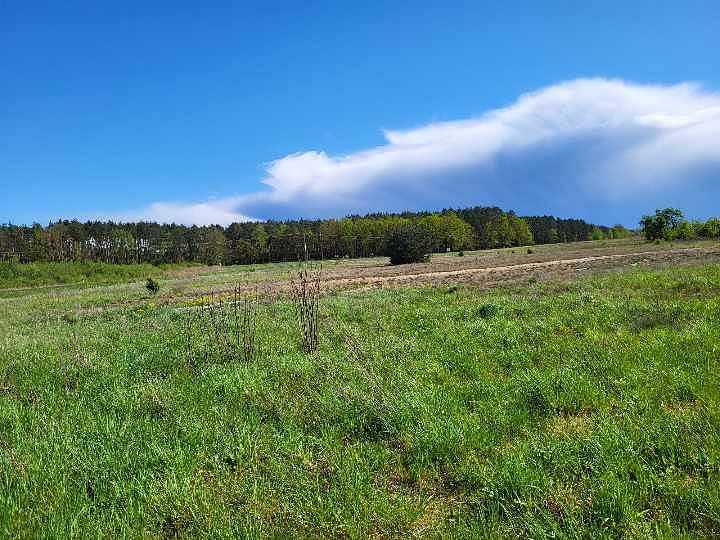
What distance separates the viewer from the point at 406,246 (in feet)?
212

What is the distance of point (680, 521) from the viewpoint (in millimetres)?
3510

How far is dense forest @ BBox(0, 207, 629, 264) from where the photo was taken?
377 feet

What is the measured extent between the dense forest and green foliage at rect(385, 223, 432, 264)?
135 ft

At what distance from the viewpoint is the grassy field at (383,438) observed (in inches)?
149

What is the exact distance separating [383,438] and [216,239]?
139280 mm

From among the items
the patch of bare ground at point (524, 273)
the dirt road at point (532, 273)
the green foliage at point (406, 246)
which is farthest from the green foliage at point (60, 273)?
the dirt road at point (532, 273)

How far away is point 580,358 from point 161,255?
147036 millimetres

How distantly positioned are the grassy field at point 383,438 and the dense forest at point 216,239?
9726cm

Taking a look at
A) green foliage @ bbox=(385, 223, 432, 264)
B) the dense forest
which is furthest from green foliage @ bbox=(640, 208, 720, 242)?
the dense forest

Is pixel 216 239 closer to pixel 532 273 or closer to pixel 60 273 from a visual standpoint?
pixel 60 273

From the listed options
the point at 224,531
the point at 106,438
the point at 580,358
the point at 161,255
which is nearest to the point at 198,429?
the point at 106,438

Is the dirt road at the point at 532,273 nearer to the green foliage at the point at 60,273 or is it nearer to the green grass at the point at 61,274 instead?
the green grass at the point at 61,274

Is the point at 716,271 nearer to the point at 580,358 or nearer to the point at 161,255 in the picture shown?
the point at 580,358

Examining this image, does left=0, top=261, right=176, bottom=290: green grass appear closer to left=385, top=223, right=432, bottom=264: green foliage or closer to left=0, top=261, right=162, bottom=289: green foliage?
left=0, top=261, right=162, bottom=289: green foliage
